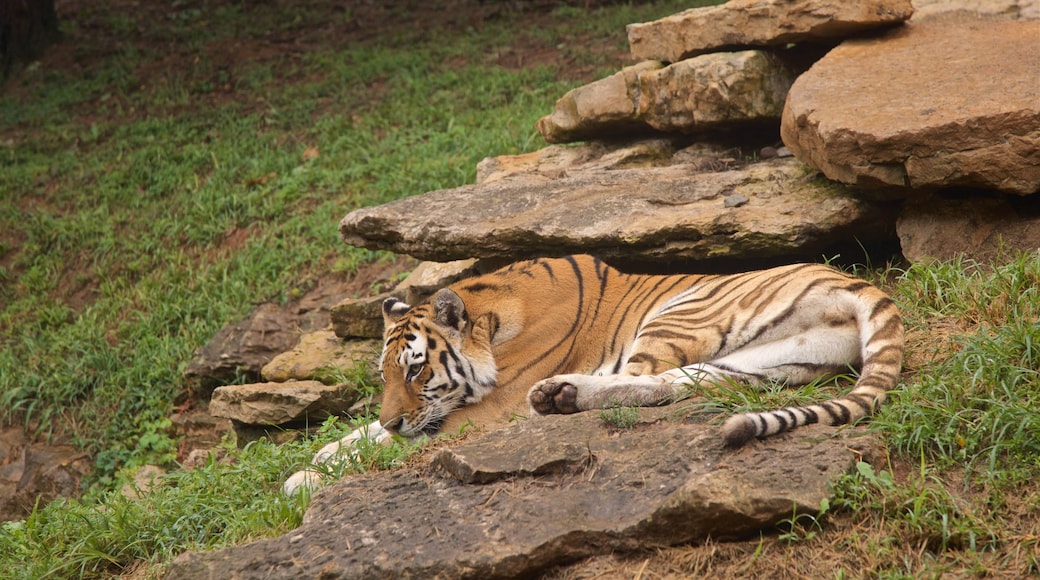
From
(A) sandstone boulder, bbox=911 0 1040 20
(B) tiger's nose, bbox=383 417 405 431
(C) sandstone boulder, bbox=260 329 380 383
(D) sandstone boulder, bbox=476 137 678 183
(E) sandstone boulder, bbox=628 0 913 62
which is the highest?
(E) sandstone boulder, bbox=628 0 913 62

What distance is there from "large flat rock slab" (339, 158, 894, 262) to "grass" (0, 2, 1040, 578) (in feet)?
1.99

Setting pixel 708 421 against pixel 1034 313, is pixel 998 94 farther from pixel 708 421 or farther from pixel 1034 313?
pixel 708 421

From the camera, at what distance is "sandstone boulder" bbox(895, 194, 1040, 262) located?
5332mm

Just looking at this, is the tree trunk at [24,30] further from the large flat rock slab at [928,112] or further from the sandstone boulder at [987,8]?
the sandstone boulder at [987,8]

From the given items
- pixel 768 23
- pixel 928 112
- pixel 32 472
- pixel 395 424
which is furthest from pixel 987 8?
pixel 32 472

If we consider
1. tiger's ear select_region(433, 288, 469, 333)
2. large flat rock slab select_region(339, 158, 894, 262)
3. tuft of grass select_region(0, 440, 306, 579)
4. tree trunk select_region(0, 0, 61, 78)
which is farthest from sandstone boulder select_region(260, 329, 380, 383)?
tree trunk select_region(0, 0, 61, 78)

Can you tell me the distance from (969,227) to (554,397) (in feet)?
8.56

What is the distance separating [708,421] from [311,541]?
5.30 ft

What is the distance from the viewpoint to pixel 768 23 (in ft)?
21.2

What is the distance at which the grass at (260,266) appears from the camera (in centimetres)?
347

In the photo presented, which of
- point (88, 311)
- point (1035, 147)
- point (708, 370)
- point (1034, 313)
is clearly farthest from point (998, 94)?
point (88, 311)

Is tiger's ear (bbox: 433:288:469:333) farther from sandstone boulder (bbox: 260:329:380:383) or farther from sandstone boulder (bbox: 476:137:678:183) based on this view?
sandstone boulder (bbox: 476:137:678:183)

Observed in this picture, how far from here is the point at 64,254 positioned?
9.46m

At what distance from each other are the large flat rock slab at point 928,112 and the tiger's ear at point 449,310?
7.04 feet
